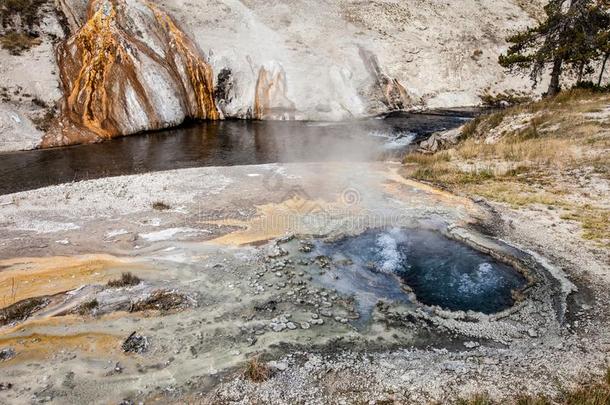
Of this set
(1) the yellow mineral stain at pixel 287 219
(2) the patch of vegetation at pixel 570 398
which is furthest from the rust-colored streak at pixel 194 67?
(2) the patch of vegetation at pixel 570 398

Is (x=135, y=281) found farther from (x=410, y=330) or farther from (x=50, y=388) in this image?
(x=410, y=330)

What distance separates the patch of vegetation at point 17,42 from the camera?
960 inches

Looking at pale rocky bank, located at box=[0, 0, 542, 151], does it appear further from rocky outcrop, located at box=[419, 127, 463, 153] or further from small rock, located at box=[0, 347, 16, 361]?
small rock, located at box=[0, 347, 16, 361]

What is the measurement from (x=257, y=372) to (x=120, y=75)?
22.5 metres

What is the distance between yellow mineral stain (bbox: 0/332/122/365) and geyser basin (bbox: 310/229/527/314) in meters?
4.31

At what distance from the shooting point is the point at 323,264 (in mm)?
9641

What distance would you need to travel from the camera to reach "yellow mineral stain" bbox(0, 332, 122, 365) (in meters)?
6.58

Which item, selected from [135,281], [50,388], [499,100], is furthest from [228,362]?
[499,100]

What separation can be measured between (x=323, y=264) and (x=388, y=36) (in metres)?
30.9

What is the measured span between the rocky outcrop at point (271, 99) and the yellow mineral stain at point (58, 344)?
23.8 metres

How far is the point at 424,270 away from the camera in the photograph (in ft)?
31.8

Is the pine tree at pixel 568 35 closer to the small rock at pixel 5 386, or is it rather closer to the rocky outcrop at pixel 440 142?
the rocky outcrop at pixel 440 142

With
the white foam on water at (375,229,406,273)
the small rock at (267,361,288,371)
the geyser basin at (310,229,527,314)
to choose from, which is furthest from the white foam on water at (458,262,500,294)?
the small rock at (267,361,288,371)

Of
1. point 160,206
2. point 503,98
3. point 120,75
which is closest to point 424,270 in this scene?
point 160,206
